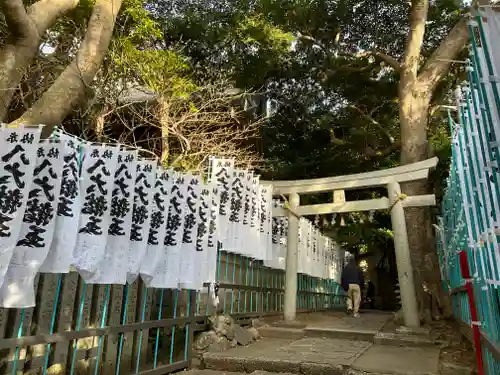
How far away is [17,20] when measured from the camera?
5.75 m

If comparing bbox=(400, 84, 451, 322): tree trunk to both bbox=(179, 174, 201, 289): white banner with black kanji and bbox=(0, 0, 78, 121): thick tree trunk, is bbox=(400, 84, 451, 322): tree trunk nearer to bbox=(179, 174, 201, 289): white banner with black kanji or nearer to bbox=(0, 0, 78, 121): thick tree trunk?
bbox=(179, 174, 201, 289): white banner with black kanji

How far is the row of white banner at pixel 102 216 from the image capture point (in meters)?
3.67

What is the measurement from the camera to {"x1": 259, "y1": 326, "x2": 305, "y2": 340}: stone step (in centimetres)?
856

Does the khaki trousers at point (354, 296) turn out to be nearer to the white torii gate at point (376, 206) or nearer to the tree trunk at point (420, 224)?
the tree trunk at point (420, 224)

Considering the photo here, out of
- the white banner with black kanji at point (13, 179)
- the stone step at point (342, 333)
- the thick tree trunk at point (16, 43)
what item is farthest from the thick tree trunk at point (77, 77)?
the stone step at point (342, 333)

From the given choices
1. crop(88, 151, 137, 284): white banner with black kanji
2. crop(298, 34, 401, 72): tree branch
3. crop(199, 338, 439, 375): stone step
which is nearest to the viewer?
crop(88, 151, 137, 284): white banner with black kanji

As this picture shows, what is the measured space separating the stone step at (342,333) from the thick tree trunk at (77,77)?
671 centimetres

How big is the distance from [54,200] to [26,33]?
3.54 m

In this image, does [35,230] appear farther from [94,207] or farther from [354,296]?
[354,296]

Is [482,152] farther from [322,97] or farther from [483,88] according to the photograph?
[322,97]

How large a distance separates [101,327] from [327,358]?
3529mm

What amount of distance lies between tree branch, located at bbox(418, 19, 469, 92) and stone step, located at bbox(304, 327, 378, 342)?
7222mm

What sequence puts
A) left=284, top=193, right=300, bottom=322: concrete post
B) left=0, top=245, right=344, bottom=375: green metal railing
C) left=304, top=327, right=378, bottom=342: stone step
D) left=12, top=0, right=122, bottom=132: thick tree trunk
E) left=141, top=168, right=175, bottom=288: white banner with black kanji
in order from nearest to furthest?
left=0, top=245, right=344, bottom=375: green metal railing, left=141, top=168, right=175, bottom=288: white banner with black kanji, left=12, top=0, right=122, bottom=132: thick tree trunk, left=304, top=327, right=378, bottom=342: stone step, left=284, top=193, right=300, bottom=322: concrete post

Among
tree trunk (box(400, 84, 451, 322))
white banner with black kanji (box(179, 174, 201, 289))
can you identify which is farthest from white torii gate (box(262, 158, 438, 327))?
white banner with black kanji (box(179, 174, 201, 289))
